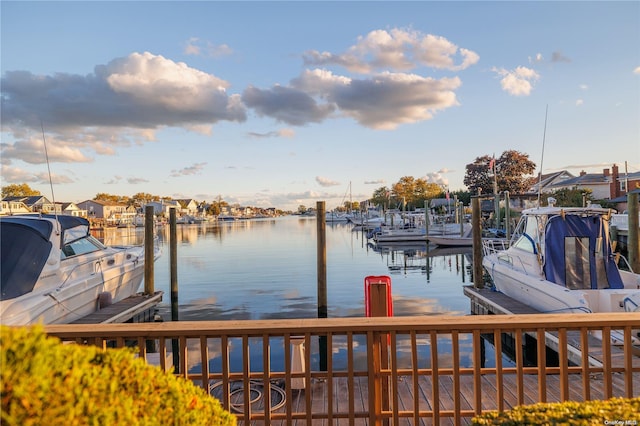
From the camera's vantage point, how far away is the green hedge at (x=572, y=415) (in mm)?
1685

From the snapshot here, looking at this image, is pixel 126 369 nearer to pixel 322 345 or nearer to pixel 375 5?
pixel 322 345

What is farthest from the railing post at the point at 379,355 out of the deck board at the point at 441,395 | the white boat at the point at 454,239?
the white boat at the point at 454,239

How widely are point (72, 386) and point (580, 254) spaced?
10299 mm

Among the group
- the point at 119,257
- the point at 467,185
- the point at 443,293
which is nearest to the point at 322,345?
the point at 119,257

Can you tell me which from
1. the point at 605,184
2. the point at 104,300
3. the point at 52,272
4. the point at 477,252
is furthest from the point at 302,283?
the point at 605,184

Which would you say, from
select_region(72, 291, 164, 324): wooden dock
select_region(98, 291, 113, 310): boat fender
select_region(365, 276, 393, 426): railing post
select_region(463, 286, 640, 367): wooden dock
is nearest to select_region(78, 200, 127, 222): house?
select_region(72, 291, 164, 324): wooden dock

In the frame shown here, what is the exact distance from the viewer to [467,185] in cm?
7025

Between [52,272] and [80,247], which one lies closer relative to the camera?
[52,272]

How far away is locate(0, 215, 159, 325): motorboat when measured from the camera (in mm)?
7547

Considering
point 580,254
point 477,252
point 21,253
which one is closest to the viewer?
point 21,253

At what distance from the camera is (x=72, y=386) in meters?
1.26

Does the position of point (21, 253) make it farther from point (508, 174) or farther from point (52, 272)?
point (508, 174)

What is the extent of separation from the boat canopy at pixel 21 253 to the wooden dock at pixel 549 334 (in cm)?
888

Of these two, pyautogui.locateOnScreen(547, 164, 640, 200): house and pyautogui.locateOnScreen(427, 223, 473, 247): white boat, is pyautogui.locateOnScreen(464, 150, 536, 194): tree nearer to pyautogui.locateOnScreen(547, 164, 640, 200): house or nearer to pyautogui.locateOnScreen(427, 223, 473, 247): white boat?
pyautogui.locateOnScreen(547, 164, 640, 200): house
